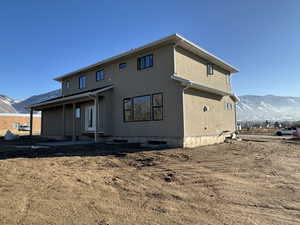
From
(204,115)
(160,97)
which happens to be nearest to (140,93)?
(160,97)

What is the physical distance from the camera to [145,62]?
37.7ft

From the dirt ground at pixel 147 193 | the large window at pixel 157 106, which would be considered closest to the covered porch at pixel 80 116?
the large window at pixel 157 106

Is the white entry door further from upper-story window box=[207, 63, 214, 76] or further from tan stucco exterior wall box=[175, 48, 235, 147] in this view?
upper-story window box=[207, 63, 214, 76]

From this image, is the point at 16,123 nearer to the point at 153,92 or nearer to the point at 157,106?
the point at 153,92

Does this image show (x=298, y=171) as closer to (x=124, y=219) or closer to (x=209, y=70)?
(x=124, y=219)

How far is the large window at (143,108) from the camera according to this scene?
10703 millimetres

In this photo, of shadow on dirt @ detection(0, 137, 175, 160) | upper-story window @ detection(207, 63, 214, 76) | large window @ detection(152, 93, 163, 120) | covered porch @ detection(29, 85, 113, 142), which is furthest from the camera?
upper-story window @ detection(207, 63, 214, 76)

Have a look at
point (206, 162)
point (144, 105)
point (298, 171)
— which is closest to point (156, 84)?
point (144, 105)

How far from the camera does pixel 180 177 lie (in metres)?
5.11

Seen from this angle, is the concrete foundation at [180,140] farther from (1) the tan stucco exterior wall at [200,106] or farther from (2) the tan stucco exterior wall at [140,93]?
(2) the tan stucco exterior wall at [140,93]

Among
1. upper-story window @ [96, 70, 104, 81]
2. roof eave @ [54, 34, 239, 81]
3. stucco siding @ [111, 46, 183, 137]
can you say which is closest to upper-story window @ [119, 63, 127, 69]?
stucco siding @ [111, 46, 183, 137]

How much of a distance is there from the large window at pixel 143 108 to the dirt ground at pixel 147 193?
4471 mm

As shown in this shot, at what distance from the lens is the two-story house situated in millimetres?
10117

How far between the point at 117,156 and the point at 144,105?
429cm
